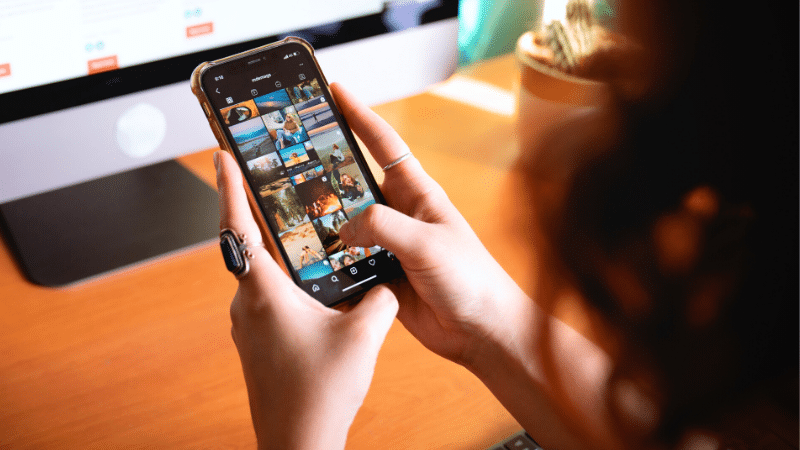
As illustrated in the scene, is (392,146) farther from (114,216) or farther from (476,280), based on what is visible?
(114,216)

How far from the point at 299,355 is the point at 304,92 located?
225mm

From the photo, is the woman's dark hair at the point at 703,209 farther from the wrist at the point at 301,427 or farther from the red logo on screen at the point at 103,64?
the red logo on screen at the point at 103,64

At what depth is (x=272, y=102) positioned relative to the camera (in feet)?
1.49

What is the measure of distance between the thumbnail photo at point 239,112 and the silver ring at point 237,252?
4.2 inches

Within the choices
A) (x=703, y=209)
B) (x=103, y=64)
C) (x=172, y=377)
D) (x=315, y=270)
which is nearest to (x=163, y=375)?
(x=172, y=377)

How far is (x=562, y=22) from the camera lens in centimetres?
71

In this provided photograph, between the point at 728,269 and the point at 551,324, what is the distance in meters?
0.20

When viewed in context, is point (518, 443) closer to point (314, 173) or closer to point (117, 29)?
point (314, 173)

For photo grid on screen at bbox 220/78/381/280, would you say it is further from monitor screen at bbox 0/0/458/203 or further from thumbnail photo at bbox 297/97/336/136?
monitor screen at bbox 0/0/458/203

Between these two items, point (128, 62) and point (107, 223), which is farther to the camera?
point (107, 223)

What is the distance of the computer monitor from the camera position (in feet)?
1.45

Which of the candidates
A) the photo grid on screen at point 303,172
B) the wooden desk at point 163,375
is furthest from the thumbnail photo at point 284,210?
the wooden desk at point 163,375

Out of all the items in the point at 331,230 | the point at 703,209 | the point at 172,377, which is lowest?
the point at 172,377

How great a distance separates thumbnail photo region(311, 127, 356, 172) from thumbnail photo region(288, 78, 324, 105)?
29mm
